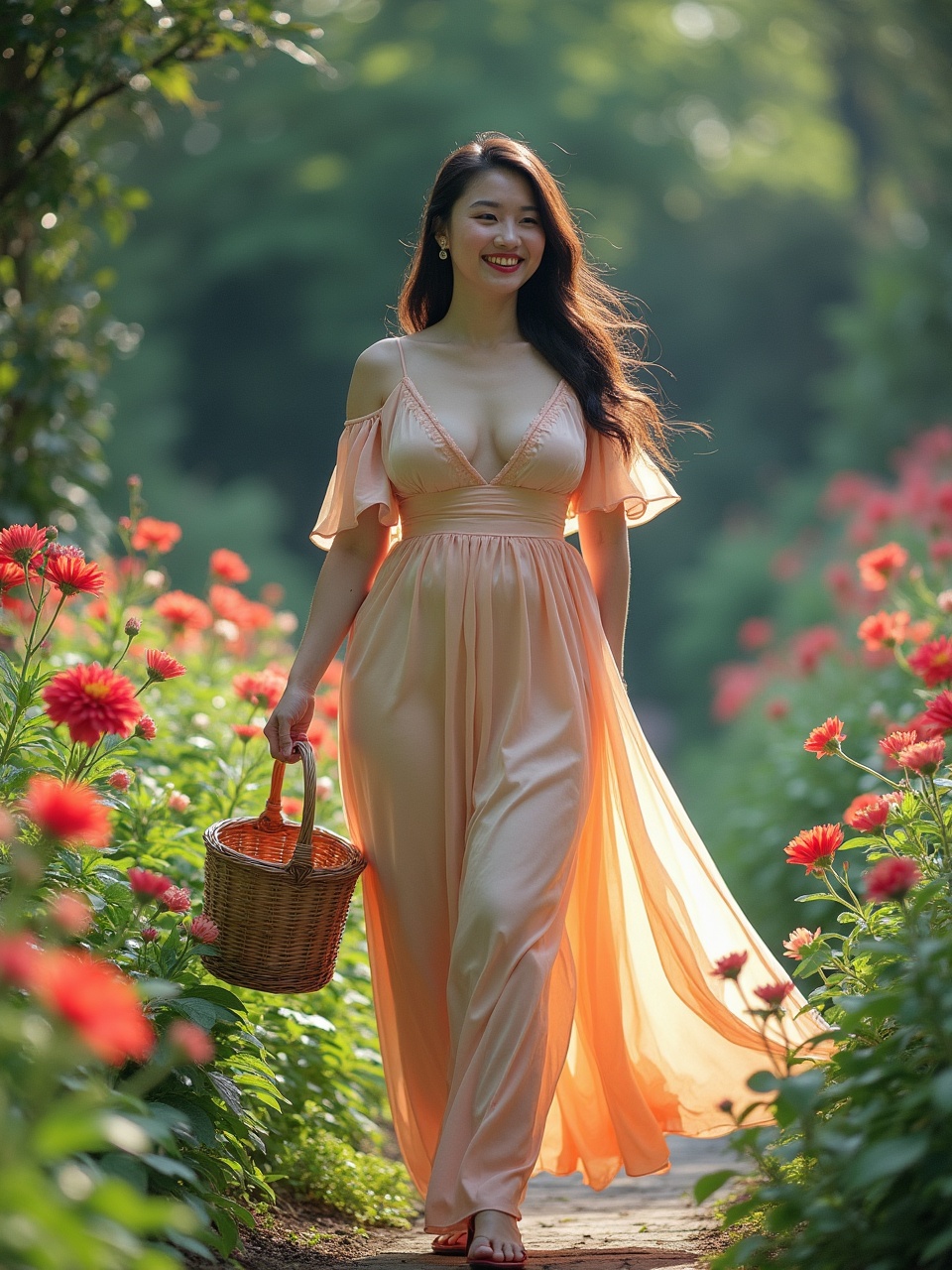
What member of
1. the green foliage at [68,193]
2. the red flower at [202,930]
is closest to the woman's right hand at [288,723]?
the red flower at [202,930]

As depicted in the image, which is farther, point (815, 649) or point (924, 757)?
point (815, 649)

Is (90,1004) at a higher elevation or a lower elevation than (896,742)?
lower

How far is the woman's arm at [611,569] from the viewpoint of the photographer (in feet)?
10.4

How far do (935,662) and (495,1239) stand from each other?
1234 mm

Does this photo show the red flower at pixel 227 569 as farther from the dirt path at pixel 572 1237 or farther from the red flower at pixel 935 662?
the red flower at pixel 935 662

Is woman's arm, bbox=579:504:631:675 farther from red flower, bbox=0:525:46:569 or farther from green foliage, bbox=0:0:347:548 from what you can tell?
green foliage, bbox=0:0:347:548

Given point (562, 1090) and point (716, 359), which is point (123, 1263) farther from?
point (716, 359)

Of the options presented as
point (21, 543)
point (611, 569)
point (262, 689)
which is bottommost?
point (262, 689)

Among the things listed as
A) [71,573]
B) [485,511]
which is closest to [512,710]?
[485,511]

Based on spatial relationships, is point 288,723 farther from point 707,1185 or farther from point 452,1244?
point 707,1185

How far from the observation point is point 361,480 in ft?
9.88

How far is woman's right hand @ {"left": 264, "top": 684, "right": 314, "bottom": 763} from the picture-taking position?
296 cm

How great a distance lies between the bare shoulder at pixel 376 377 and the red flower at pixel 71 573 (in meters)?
0.78

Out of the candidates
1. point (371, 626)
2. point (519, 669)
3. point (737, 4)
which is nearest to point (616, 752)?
point (519, 669)
